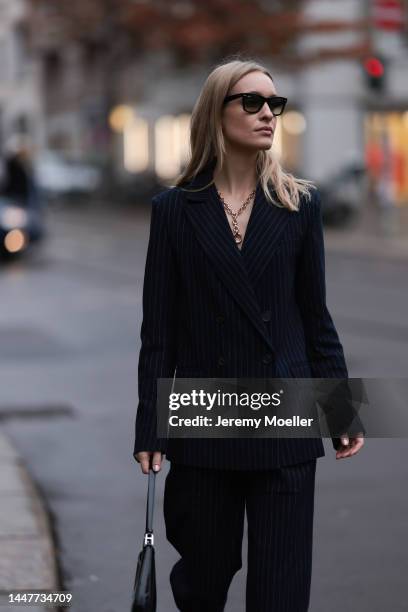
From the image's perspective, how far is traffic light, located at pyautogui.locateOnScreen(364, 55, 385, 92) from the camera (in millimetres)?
22812

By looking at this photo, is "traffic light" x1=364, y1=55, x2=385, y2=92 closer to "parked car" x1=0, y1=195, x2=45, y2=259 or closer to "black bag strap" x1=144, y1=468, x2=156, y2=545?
"parked car" x1=0, y1=195, x2=45, y2=259

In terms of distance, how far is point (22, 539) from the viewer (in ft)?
17.7

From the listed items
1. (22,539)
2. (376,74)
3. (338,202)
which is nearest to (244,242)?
(22,539)

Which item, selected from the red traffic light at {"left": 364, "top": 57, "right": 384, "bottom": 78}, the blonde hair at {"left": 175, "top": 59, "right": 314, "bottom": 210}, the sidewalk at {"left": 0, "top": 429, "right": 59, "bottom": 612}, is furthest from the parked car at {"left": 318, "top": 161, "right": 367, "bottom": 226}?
the blonde hair at {"left": 175, "top": 59, "right": 314, "bottom": 210}

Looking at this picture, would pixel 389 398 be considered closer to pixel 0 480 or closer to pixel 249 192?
pixel 0 480

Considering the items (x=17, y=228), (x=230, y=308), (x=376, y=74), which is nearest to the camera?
(x=230, y=308)

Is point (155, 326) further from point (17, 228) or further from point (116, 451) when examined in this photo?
point (17, 228)

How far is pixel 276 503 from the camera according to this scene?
3.39 meters

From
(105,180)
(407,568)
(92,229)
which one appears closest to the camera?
(407,568)

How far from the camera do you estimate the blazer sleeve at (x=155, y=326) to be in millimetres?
3465

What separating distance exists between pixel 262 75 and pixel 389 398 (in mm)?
3507

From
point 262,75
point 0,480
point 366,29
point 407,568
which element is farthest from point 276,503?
point 366,29

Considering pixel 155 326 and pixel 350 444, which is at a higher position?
pixel 155 326

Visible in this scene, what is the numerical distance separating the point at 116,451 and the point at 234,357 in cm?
423
